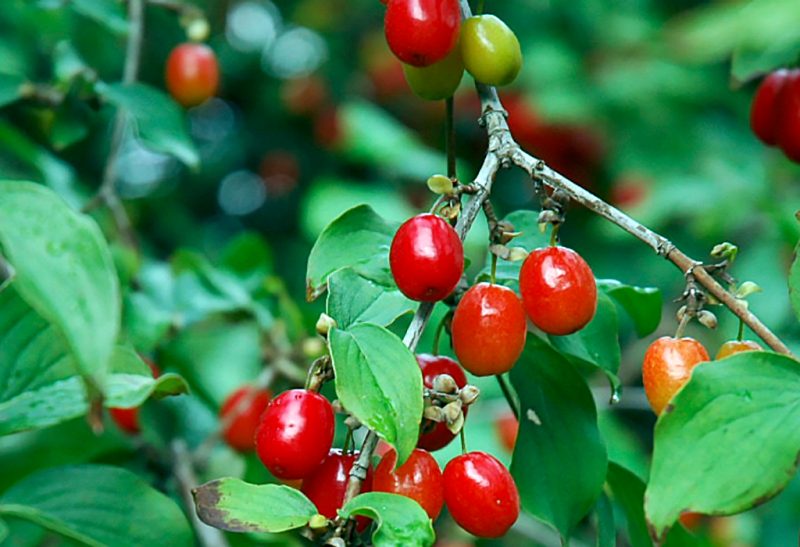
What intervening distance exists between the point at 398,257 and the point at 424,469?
0.15 metres

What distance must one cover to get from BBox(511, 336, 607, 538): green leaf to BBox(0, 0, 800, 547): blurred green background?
0.55 m

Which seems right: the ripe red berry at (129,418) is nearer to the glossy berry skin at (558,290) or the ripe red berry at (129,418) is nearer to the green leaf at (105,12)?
the green leaf at (105,12)

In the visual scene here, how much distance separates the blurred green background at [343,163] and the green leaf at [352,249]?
1.96 feet

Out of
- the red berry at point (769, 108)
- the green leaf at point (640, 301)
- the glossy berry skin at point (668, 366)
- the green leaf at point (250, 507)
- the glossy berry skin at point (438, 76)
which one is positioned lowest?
the green leaf at point (250, 507)

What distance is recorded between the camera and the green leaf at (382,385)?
68 centimetres

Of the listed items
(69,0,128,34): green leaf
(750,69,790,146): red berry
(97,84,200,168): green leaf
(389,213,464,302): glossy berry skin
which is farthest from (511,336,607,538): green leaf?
(69,0,128,34): green leaf

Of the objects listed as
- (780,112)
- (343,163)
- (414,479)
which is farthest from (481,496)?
(343,163)

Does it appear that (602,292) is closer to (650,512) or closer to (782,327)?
(650,512)

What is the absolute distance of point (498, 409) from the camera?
7.04 feet

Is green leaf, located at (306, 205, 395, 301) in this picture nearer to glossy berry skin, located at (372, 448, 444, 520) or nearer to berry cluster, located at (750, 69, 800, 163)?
glossy berry skin, located at (372, 448, 444, 520)

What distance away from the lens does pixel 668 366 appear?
74 centimetres

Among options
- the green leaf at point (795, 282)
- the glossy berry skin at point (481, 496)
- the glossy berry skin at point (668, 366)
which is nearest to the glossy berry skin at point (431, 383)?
the glossy berry skin at point (481, 496)

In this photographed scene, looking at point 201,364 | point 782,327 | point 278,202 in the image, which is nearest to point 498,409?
point 782,327

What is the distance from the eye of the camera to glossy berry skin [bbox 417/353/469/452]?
30.9 inches
